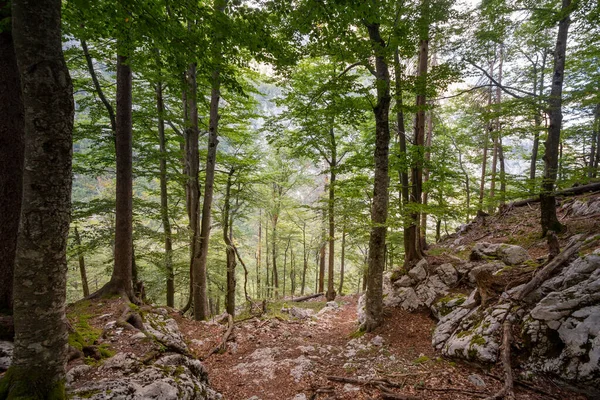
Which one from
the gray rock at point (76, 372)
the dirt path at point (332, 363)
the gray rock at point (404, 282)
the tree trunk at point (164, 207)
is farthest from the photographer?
the tree trunk at point (164, 207)

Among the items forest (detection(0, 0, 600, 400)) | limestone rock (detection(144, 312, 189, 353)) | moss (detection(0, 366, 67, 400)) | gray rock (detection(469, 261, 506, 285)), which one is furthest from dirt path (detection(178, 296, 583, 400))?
moss (detection(0, 366, 67, 400))

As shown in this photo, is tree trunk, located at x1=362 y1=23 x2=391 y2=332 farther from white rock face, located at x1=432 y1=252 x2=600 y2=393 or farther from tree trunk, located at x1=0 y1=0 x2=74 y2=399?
tree trunk, located at x1=0 y1=0 x2=74 y2=399

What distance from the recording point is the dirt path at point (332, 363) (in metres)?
4.08

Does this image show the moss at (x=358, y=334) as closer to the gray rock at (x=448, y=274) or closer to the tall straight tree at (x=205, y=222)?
the gray rock at (x=448, y=274)

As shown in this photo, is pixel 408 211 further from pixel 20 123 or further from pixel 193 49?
pixel 20 123

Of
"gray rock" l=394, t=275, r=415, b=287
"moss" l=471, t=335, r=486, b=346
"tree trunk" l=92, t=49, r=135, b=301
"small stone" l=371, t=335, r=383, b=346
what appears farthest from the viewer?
"gray rock" l=394, t=275, r=415, b=287

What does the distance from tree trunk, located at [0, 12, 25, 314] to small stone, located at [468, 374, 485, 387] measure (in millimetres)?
6681

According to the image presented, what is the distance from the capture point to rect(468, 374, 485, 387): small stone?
387cm

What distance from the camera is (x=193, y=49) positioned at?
12.7ft

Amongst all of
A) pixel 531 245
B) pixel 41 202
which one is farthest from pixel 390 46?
pixel 531 245

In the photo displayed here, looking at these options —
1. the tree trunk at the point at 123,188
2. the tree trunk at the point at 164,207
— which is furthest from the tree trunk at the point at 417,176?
the tree trunk at the point at 164,207

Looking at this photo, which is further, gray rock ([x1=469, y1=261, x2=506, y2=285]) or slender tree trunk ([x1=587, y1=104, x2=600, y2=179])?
slender tree trunk ([x1=587, y1=104, x2=600, y2=179])

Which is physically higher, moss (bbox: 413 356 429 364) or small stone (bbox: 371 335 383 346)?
moss (bbox: 413 356 429 364)

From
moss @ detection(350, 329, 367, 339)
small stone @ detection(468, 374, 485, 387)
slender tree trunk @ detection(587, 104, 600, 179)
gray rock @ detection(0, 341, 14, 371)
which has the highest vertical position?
slender tree trunk @ detection(587, 104, 600, 179)
